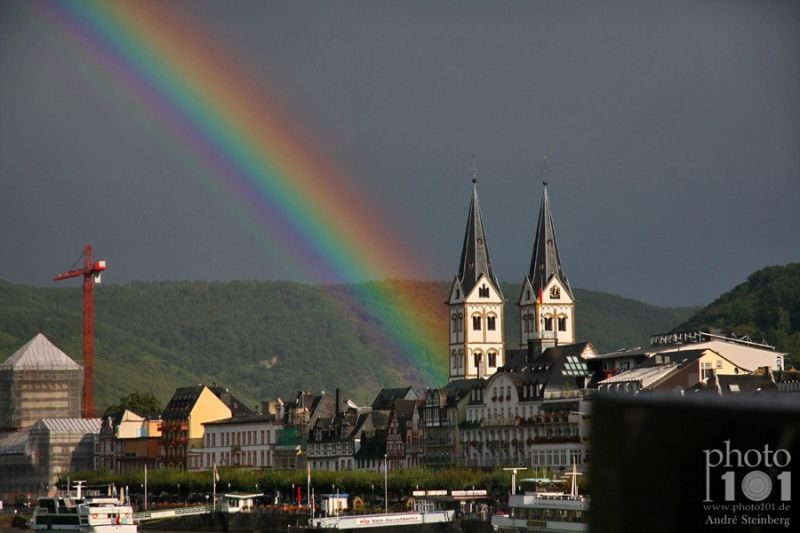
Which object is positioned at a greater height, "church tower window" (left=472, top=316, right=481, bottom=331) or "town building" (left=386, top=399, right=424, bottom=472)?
"church tower window" (left=472, top=316, right=481, bottom=331)

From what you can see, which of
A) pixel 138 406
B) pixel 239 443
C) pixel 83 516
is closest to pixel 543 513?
pixel 83 516

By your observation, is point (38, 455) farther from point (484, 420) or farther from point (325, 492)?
point (484, 420)

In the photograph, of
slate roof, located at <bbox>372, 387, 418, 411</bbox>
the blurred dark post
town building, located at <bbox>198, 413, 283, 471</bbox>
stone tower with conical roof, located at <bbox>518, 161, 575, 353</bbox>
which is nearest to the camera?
the blurred dark post

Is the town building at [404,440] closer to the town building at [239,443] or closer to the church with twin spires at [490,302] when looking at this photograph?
the town building at [239,443]

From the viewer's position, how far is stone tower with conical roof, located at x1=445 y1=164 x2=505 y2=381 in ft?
550

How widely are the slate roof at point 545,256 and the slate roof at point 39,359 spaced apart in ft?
208

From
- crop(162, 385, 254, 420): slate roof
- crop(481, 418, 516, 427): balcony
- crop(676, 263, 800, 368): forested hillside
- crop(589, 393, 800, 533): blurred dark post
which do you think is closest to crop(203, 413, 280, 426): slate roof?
crop(162, 385, 254, 420): slate roof

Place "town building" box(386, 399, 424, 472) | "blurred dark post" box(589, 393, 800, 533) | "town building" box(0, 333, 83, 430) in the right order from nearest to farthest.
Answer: "blurred dark post" box(589, 393, 800, 533)
"town building" box(386, 399, 424, 472)
"town building" box(0, 333, 83, 430)

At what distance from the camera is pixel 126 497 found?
140 metres

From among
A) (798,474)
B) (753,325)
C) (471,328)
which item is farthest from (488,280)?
(798,474)

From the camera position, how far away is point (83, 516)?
107 m

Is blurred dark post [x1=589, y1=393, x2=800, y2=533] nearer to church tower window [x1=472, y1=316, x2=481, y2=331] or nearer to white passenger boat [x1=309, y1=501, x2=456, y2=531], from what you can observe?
white passenger boat [x1=309, y1=501, x2=456, y2=531]

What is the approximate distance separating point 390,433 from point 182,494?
24049 mm

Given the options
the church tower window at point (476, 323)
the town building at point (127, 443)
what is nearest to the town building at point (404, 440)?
the church tower window at point (476, 323)
